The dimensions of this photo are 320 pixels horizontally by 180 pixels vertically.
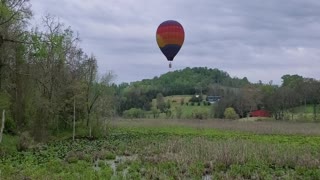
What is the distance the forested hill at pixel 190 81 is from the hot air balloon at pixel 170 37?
11844 centimetres

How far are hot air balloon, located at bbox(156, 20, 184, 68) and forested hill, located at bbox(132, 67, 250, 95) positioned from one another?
389ft

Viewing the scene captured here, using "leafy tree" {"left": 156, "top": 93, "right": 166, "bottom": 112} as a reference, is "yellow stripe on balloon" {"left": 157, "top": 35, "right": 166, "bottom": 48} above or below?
above

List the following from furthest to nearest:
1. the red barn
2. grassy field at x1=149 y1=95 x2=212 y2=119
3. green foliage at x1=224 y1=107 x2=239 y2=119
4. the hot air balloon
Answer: grassy field at x1=149 y1=95 x2=212 y2=119
the red barn
green foliage at x1=224 y1=107 x2=239 y2=119
the hot air balloon

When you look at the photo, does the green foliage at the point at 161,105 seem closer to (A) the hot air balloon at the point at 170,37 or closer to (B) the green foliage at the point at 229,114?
(B) the green foliage at the point at 229,114

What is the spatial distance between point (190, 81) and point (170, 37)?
463 feet

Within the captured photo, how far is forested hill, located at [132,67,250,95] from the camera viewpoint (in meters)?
153

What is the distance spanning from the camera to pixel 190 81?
16938 cm

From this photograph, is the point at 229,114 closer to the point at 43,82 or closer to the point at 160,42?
the point at 43,82

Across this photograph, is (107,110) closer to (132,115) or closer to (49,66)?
(49,66)

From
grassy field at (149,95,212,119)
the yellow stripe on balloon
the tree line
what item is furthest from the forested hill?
the yellow stripe on balloon

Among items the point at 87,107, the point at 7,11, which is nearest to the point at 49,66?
the point at 87,107

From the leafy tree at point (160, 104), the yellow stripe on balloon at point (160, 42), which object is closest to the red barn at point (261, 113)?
the leafy tree at point (160, 104)

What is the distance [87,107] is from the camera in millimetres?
49406

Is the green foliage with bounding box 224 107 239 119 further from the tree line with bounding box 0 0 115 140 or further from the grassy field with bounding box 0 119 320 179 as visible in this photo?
the grassy field with bounding box 0 119 320 179
